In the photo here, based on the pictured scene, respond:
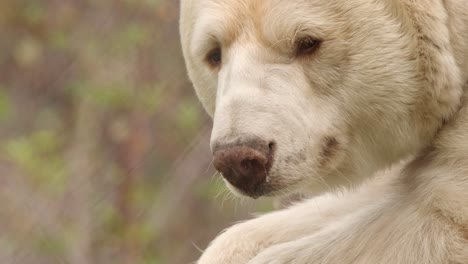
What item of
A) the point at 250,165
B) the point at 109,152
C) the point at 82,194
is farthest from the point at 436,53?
the point at 109,152

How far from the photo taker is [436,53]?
4.12 m

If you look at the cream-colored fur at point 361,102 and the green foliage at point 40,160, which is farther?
the green foliage at point 40,160

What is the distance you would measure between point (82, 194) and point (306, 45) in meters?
4.86

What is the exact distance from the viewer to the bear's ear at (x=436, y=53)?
4109 mm

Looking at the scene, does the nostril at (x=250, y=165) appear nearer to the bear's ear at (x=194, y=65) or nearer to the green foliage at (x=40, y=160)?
the bear's ear at (x=194, y=65)

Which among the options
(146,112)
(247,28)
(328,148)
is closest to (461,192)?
(328,148)

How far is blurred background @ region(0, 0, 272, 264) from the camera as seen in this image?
868cm

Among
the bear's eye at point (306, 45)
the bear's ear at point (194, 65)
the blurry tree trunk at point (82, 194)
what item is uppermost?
the bear's eye at point (306, 45)

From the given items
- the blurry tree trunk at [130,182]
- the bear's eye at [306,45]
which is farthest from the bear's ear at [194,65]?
the blurry tree trunk at [130,182]

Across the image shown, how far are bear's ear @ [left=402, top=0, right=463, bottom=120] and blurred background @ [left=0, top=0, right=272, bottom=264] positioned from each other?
143 inches

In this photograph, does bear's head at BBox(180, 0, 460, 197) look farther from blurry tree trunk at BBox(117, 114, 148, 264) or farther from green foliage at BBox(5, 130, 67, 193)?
green foliage at BBox(5, 130, 67, 193)

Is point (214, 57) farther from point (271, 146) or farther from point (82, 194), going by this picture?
point (82, 194)

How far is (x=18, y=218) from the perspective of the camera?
877cm

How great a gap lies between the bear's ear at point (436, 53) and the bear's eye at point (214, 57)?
2.42ft
